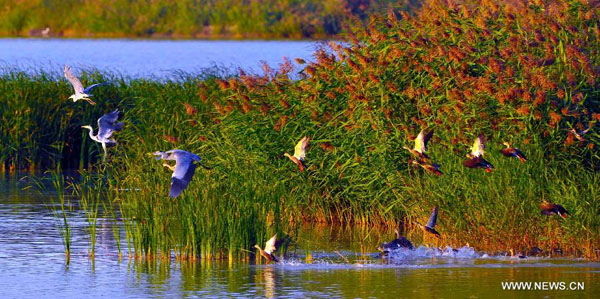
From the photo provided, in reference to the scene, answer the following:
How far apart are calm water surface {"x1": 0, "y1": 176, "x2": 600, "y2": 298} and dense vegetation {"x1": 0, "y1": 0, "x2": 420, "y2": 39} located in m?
52.3

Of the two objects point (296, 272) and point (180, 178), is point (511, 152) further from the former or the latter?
point (180, 178)

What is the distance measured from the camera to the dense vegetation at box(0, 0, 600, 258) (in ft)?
50.3

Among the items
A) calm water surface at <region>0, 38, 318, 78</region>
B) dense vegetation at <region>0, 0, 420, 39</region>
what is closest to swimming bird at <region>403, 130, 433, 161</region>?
calm water surface at <region>0, 38, 318, 78</region>

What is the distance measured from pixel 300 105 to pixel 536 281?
4.89 metres

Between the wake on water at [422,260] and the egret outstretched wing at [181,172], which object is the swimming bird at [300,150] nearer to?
the wake on water at [422,260]

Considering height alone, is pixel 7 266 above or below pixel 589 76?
below

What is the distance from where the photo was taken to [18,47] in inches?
2586

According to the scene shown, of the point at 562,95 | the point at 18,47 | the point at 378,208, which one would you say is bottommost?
the point at 378,208

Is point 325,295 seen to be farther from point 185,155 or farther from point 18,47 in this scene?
point 18,47

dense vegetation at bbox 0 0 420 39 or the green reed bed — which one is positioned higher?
dense vegetation at bbox 0 0 420 39

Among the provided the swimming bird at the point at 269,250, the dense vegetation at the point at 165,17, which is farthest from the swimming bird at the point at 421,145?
the dense vegetation at the point at 165,17

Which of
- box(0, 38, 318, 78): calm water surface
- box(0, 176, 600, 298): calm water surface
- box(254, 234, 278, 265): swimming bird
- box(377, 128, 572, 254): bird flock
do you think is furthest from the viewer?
box(0, 38, 318, 78): calm water surface

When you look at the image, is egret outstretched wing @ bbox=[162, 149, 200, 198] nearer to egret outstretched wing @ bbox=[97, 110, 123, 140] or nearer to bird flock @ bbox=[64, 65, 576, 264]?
bird flock @ bbox=[64, 65, 576, 264]

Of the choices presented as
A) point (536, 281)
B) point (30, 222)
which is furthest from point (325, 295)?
point (30, 222)
